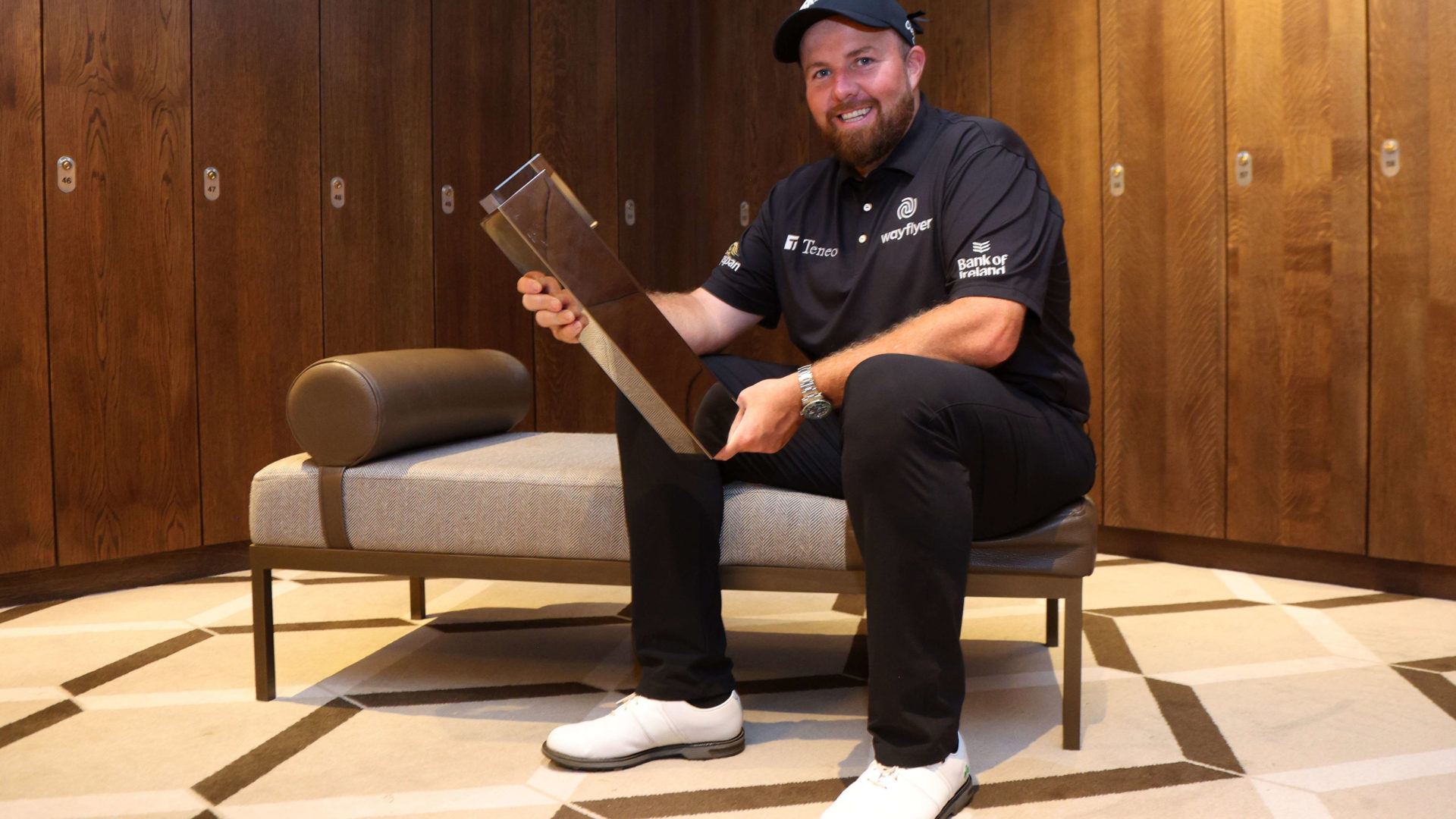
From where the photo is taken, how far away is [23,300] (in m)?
2.53

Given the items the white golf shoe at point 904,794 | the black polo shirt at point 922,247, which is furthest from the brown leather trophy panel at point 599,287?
the white golf shoe at point 904,794

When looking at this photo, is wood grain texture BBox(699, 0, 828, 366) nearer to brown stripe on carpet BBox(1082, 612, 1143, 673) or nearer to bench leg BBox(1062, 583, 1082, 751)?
brown stripe on carpet BBox(1082, 612, 1143, 673)

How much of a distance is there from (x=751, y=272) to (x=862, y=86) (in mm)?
345

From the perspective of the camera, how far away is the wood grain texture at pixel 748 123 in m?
3.70

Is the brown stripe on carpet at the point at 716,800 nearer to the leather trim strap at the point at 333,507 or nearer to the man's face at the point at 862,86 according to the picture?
the leather trim strap at the point at 333,507

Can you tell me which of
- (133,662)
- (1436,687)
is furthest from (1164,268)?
(133,662)

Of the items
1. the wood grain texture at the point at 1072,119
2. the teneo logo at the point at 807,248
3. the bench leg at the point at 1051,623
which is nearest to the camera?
the teneo logo at the point at 807,248

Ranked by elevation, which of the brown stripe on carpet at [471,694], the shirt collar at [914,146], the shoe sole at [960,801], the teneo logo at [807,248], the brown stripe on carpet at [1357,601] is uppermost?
the shirt collar at [914,146]

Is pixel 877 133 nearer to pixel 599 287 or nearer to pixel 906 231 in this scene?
pixel 906 231

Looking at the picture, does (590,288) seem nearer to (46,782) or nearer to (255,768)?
(255,768)

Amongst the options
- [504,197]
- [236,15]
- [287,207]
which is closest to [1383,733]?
[504,197]

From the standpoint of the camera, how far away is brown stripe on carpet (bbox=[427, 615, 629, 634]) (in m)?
2.23

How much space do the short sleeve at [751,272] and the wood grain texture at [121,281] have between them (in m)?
1.66

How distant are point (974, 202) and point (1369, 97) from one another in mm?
1564
